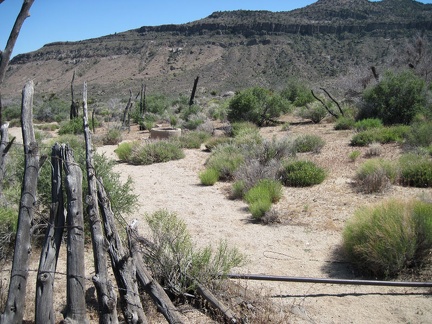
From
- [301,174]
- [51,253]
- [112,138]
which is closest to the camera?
[51,253]

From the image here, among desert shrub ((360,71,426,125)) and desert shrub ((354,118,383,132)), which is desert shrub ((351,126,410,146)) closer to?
desert shrub ((354,118,383,132))

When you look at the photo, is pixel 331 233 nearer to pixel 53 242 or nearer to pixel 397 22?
pixel 53 242

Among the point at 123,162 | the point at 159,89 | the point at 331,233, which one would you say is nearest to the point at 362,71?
the point at 123,162

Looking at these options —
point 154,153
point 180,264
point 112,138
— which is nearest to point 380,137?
point 154,153

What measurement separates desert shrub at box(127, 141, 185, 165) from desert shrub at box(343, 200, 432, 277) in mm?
9325

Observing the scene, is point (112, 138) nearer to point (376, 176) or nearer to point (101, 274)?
point (376, 176)

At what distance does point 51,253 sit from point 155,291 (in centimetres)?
113

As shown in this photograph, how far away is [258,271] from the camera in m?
6.14

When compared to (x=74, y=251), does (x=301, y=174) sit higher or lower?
lower

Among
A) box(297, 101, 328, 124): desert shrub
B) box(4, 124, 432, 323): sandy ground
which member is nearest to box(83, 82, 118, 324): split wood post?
box(4, 124, 432, 323): sandy ground

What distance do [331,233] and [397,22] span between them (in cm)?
7436

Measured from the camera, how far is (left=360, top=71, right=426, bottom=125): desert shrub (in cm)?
1797

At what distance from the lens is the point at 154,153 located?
48.1ft

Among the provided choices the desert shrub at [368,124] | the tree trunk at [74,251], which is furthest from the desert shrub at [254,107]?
the tree trunk at [74,251]
